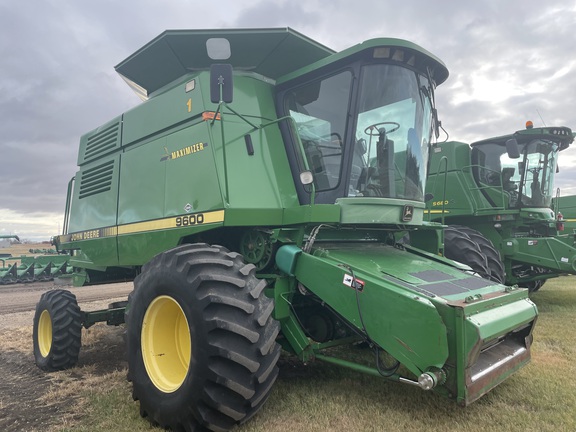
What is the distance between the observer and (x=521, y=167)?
28.3 ft

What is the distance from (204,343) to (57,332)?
2773mm

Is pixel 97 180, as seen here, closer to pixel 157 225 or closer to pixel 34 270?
pixel 157 225

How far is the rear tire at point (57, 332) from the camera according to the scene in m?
4.61

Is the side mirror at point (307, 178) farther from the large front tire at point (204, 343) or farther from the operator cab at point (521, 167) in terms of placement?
the operator cab at point (521, 167)

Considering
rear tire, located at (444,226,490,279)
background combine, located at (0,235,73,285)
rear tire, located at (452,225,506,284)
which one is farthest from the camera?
background combine, located at (0,235,73,285)

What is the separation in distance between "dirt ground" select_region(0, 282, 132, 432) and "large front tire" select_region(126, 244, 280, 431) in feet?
2.36

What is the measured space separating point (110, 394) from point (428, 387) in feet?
8.72

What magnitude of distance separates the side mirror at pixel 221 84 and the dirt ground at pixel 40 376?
2.66 metres

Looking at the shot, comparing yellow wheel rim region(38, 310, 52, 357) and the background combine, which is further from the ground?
yellow wheel rim region(38, 310, 52, 357)

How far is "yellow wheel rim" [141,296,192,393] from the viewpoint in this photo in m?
3.31

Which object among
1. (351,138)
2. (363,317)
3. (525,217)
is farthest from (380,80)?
(525,217)

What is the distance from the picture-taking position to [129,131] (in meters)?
5.14

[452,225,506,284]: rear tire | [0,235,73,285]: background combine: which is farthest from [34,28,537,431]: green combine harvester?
[0,235,73,285]: background combine

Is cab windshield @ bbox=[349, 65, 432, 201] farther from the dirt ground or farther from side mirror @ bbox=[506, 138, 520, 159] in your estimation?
side mirror @ bbox=[506, 138, 520, 159]
